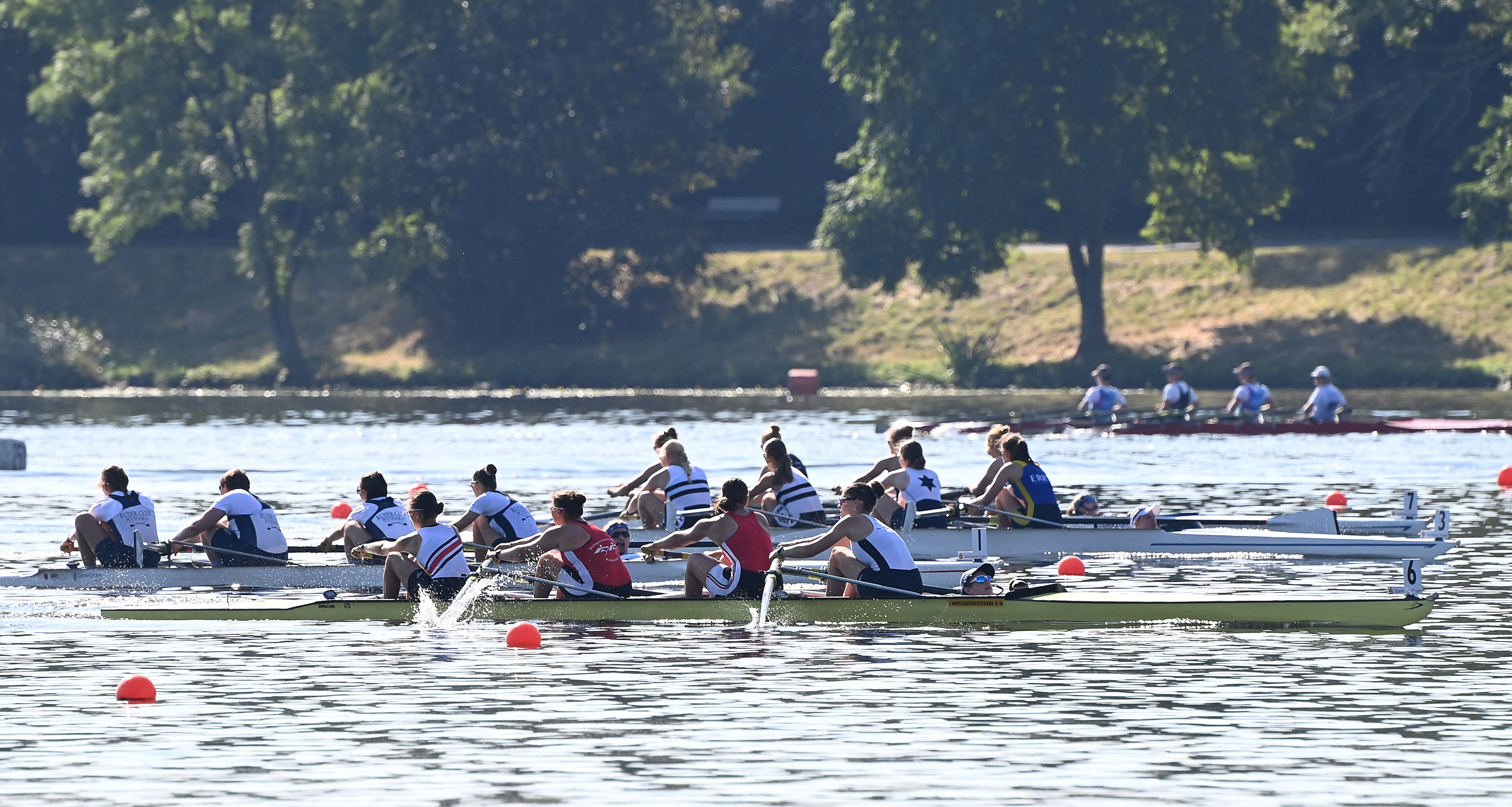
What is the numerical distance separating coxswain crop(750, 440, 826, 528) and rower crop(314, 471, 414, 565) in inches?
184

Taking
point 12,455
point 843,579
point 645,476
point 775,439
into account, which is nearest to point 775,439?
point 775,439

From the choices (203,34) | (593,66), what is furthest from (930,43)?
(203,34)

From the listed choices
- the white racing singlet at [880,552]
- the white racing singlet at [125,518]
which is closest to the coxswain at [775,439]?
the white racing singlet at [880,552]

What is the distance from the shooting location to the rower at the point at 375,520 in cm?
2217

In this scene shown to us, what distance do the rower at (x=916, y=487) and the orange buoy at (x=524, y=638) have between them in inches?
275

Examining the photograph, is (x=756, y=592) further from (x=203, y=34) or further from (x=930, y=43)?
(x=203, y=34)

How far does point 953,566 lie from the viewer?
2242cm

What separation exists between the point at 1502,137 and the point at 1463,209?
6.29 m

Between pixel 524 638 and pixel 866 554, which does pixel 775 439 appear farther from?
pixel 524 638

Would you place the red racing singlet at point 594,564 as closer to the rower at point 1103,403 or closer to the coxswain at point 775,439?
the coxswain at point 775,439

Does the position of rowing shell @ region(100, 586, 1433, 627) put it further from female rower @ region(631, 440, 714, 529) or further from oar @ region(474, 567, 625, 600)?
female rower @ region(631, 440, 714, 529)

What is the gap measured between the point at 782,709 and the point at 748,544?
477 cm

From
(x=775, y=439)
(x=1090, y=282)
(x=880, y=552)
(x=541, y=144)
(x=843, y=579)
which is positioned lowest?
(x=843, y=579)

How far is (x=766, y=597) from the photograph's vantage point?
20609 mm
